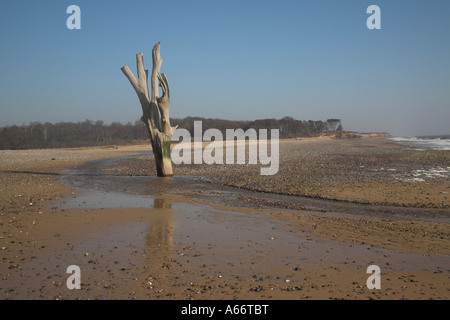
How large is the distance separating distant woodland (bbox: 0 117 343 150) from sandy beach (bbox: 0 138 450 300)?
2500 inches

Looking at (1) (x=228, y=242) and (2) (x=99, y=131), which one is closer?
(1) (x=228, y=242)

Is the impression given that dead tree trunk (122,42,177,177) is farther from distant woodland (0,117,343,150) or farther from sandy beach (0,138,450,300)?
distant woodland (0,117,343,150)

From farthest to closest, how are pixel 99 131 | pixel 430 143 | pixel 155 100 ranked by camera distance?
pixel 99 131
pixel 430 143
pixel 155 100

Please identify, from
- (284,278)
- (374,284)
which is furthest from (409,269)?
(284,278)

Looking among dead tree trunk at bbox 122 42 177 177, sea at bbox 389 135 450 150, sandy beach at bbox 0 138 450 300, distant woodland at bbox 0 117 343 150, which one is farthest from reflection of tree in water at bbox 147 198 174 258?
distant woodland at bbox 0 117 343 150

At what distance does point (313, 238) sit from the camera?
25.7 ft

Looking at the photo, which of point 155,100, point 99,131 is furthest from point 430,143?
point 99,131

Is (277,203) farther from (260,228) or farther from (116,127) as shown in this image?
(116,127)

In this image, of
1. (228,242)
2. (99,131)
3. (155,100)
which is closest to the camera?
(228,242)

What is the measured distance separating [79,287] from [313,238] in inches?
194

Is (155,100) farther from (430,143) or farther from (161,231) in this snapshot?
(430,143)

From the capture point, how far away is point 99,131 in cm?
9212

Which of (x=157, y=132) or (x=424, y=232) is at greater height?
(x=157, y=132)

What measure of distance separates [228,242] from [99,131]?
91.4 metres
